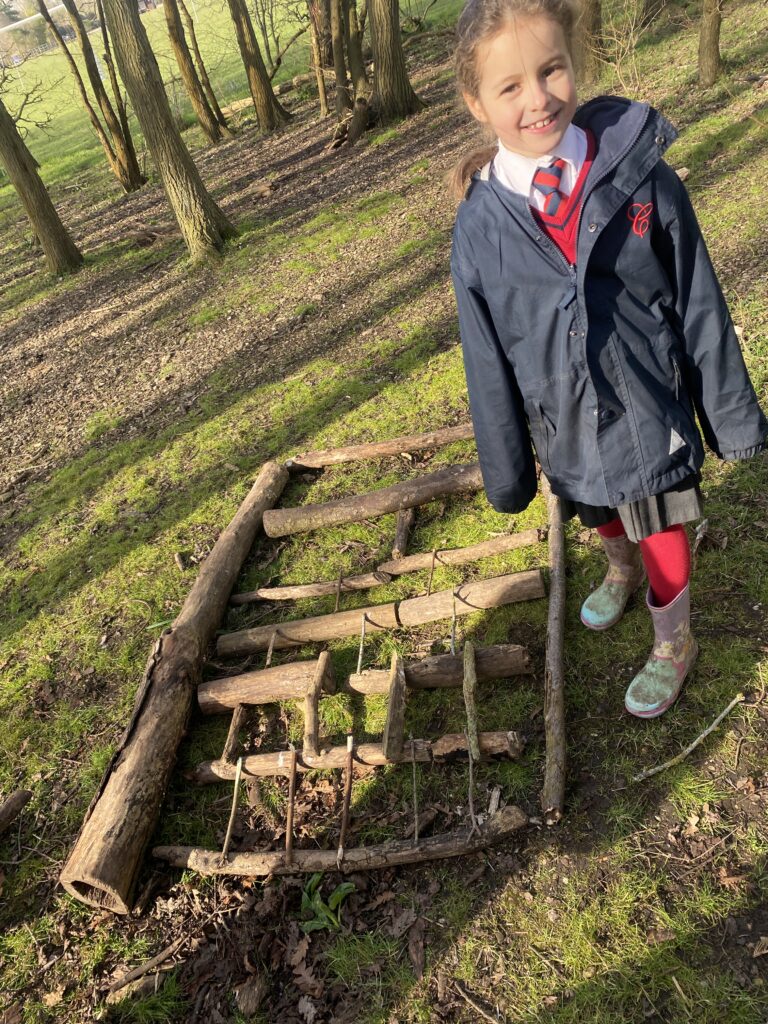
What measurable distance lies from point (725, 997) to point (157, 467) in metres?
5.71

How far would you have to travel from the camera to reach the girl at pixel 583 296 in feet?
6.66

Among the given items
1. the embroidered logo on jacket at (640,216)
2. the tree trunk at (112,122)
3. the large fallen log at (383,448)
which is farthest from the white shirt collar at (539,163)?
the tree trunk at (112,122)

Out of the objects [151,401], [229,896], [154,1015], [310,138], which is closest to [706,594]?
[229,896]

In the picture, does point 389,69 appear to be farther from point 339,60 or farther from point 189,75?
point 189,75

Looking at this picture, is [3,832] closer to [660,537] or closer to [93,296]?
[660,537]

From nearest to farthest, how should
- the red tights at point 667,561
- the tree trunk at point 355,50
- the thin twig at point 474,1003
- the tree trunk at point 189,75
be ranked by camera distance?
the thin twig at point 474,1003
the red tights at point 667,561
the tree trunk at point 355,50
the tree trunk at point 189,75

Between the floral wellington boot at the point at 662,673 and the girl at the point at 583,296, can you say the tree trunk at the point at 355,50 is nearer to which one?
the girl at the point at 583,296

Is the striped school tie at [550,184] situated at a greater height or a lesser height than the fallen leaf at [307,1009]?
greater

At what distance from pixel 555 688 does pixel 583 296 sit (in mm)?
1846

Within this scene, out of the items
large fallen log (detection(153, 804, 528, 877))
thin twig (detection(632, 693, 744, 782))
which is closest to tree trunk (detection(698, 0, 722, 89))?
thin twig (detection(632, 693, 744, 782))

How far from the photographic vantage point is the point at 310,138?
15.6 metres

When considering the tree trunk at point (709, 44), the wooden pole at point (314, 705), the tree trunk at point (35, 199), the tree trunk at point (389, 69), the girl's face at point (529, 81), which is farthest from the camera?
the tree trunk at point (389, 69)

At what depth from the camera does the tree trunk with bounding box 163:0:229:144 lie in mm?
15109

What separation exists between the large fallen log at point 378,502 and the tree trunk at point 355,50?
1280cm
